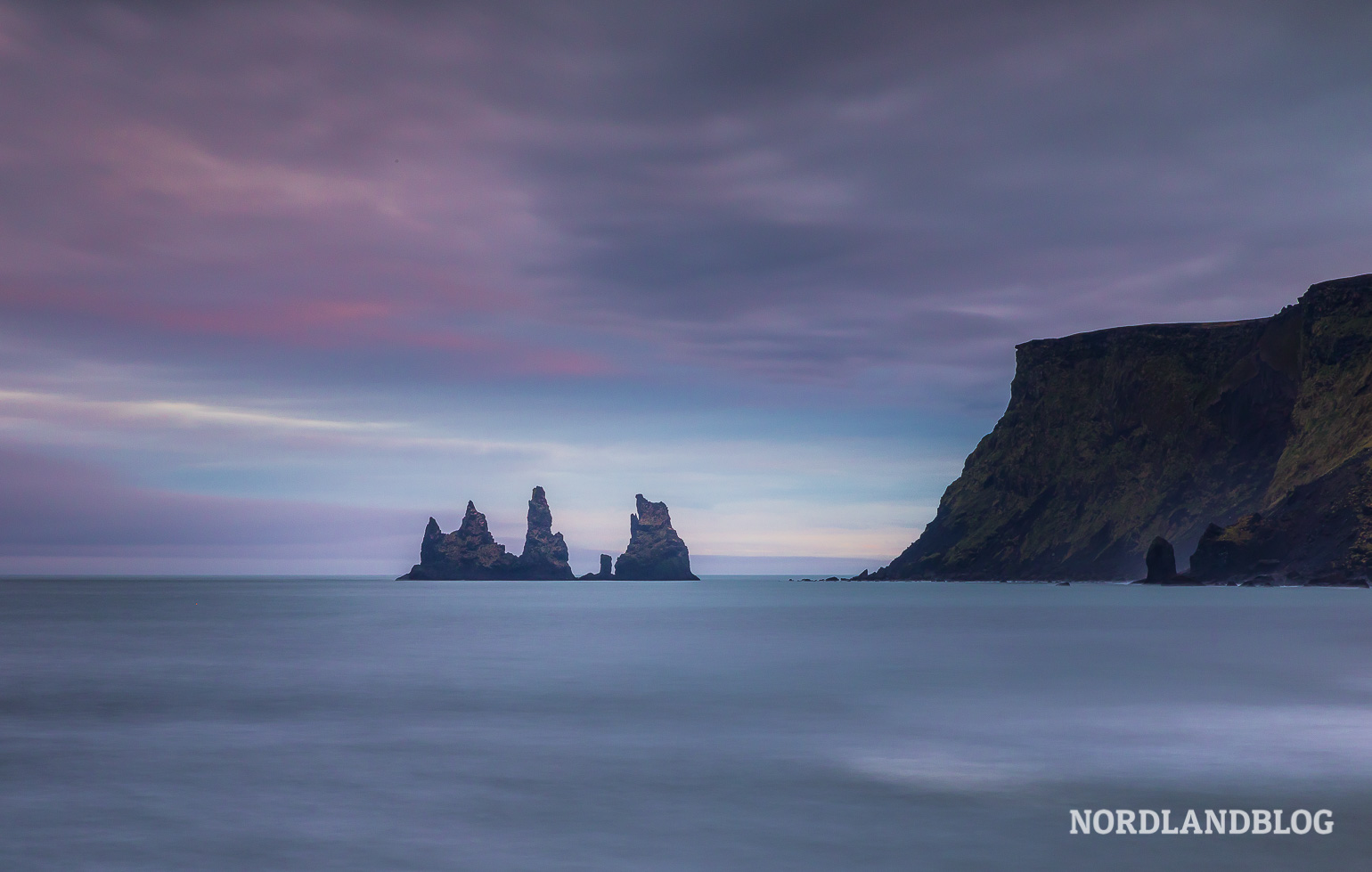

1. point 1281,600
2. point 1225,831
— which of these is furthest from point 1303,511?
point 1225,831

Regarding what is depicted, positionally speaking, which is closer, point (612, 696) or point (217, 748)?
point (217, 748)

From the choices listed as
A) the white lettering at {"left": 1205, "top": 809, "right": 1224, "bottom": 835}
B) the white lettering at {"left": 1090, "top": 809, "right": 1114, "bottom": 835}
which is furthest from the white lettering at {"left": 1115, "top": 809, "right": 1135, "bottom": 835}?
the white lettering at {"left": 1205, "top": 809, "right": 1224, "bottom": 835}

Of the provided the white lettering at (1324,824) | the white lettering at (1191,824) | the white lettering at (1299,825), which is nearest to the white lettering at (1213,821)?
the white lettering at (1191,824)

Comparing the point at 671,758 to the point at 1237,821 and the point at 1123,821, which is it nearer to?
the point at 1123,821

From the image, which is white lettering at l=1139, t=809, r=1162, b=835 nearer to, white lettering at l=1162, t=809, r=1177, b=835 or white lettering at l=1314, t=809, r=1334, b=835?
white lettering at l=1162, t=809, r=1177, b=835

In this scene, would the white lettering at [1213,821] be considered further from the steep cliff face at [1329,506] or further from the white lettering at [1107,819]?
the steep cliff face at [1329,506]

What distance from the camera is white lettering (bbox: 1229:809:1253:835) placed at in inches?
610

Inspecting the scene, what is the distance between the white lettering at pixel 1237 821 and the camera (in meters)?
15.5

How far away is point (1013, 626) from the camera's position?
81.8 meters

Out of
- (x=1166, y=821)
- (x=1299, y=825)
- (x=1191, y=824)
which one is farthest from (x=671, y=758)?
(x=1299, y=825)

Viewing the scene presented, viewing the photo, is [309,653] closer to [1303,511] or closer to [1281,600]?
[1281,600]

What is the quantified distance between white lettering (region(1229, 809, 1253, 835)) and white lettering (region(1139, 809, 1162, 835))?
0.97 meters

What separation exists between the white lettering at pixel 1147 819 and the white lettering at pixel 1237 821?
0.97 meters

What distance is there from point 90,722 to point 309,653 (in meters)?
25.3
